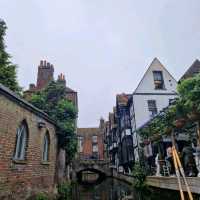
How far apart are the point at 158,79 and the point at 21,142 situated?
17.5 metres

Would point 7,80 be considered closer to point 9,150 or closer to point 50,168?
point 50,168

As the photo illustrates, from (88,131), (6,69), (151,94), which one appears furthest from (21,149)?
(88,131)

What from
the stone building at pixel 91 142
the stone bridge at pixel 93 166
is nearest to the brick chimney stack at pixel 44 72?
the stone bridge at pixel 93 166

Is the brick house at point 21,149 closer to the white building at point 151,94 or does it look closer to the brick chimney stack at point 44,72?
the white building at point 151,94

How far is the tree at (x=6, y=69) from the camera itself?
59.9ft

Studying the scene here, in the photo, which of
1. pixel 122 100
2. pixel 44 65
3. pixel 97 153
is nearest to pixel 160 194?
pixel 122 100

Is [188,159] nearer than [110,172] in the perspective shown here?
Yes

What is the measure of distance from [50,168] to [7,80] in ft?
36.4

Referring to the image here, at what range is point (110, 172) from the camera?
32.7 metres

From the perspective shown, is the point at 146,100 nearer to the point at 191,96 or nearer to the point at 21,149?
the point at 191,96

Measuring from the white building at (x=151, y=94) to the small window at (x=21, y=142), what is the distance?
13.8 metres

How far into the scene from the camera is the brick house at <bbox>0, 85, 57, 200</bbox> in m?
6.75

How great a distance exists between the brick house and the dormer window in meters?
14.5

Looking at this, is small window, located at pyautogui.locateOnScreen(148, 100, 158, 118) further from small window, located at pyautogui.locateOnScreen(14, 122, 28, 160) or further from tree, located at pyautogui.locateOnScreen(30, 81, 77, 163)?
Result: small window, located at pyautogui.locateOnScreen(14, 122, 28, 160)
